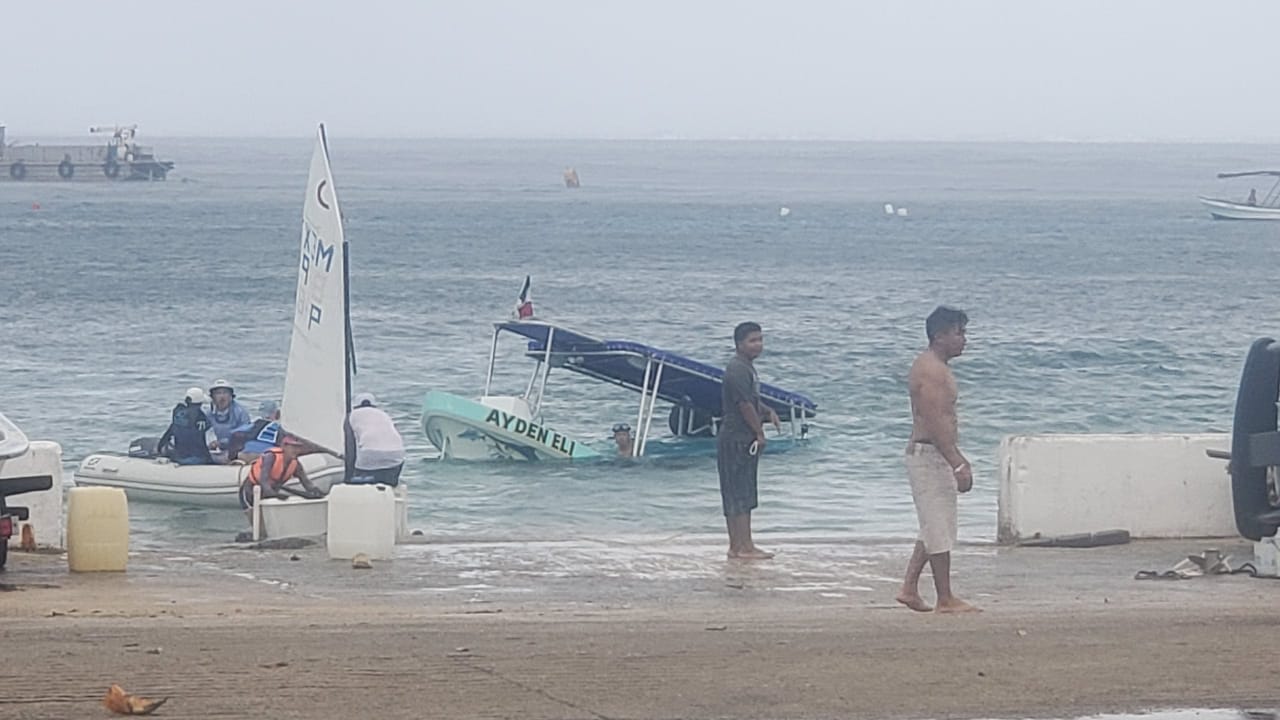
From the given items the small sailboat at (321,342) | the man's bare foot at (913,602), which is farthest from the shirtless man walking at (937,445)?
the small sailboat at (321,342)

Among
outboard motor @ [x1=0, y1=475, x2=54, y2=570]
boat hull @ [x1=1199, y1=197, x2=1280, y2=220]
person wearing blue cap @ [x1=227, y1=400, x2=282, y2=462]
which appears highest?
boat hull @ [x1=1199, y1=197, x2=1280, y2=220]

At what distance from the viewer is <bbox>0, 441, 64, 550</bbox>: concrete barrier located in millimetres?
12719

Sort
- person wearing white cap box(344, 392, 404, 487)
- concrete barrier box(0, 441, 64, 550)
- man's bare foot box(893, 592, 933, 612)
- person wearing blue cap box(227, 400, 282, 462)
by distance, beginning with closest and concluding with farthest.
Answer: man's bare foot box(893, 592, 933, 612), concrete barrier box(0, 441, 64, 550), person wearing white cap box(344, 392, 404, 487), person wearing blue cap box(227, 400, 282, 462)

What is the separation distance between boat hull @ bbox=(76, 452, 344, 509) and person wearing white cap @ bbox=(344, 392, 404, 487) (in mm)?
798

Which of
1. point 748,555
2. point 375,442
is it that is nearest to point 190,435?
point 375,442

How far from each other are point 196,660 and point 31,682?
73 cm

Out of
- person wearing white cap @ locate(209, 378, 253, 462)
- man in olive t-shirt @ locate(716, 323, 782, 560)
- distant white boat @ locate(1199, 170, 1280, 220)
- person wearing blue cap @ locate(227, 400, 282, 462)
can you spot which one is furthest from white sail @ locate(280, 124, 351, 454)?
distant white boat @ locate(1199, 170, 1280, 220)

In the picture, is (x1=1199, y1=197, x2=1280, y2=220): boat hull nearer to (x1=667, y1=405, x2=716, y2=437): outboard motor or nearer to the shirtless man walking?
(x1=667, y1=405, x2=716, y2=437): outboard motor

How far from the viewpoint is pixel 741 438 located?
12.6m

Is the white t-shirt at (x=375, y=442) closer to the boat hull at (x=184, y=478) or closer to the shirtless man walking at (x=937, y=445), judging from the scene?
the boat hull at (x=184, y=478)

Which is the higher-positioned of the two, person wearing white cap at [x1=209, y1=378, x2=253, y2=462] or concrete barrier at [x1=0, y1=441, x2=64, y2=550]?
concrete barrier at [x1=0, y1=441, x2=64, y2=550]

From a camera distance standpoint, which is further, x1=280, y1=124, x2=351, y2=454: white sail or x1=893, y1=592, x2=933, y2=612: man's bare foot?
x1=280, y1=124, x2=351, y2=454: white sail

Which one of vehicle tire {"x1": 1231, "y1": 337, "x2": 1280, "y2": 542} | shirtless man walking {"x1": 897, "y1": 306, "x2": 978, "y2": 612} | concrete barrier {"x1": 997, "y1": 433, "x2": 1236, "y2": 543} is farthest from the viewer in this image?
concrete barrier {"x1": 997, "y1": 433, "x2": 1236, "y2": 543}

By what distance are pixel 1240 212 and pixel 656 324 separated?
2640 inches
